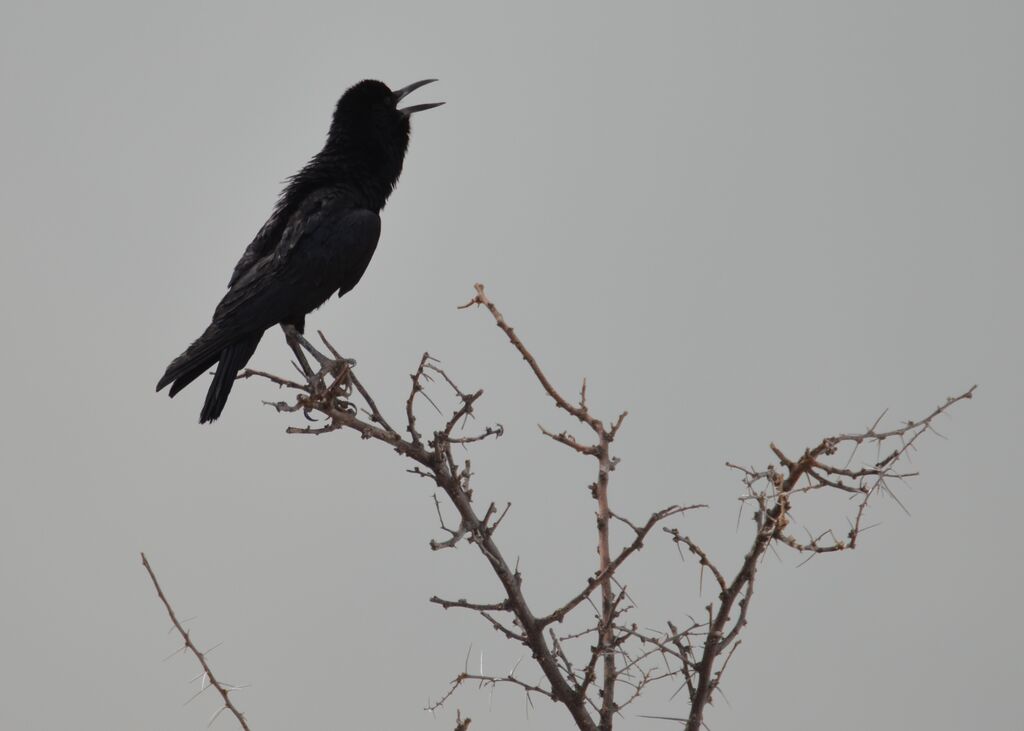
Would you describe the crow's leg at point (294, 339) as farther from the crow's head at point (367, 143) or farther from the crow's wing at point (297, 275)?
the crow's head at point (367, 143)

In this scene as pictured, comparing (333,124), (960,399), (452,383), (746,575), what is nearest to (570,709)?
(746,575)

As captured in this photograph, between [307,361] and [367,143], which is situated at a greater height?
[367,143]

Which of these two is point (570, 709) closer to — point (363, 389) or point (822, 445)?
point (822, 445)

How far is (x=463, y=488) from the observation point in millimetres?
3201

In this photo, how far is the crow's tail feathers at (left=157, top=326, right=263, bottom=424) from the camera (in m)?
4.56

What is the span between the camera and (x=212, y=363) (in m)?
4.77

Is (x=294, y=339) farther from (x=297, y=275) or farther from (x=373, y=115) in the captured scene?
(x=373, y=115)

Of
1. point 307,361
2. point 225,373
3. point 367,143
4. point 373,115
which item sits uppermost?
point 373,115

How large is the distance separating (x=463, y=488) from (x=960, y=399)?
1.43 meters

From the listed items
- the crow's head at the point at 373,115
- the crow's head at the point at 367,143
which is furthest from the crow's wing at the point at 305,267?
the crow's head at the point at 373,115

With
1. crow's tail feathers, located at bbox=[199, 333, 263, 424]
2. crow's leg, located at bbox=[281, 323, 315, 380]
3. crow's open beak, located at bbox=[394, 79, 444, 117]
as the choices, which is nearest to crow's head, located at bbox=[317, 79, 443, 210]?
crow's open beak, located at bbox=[394, 79, 444, 117]

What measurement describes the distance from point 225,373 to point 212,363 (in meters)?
0.17

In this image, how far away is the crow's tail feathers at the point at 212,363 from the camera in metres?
4.56

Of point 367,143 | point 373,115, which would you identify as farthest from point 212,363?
point 373,115
